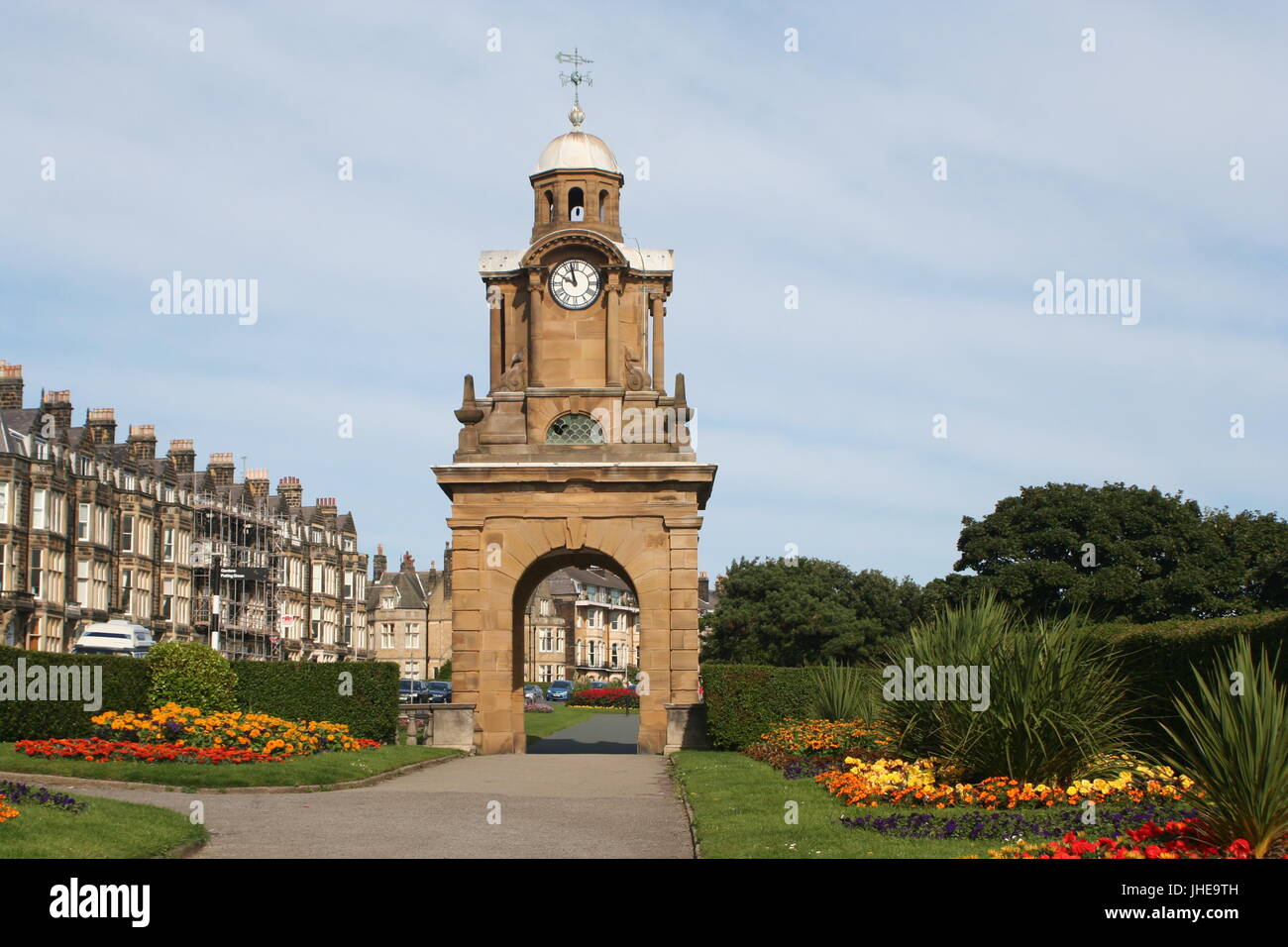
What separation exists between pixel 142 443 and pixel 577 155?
4773 cm

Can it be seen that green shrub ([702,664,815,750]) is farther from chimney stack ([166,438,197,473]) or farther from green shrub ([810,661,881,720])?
chimney stack ([166,438,197,473])

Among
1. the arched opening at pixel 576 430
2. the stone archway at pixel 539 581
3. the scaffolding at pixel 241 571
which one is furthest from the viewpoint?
the scaffolding at pixel 241 571

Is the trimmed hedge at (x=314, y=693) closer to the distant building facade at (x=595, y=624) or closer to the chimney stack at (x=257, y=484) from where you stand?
the chimney stack at (x=257, y=484)

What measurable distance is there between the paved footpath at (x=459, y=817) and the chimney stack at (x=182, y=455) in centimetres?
6125

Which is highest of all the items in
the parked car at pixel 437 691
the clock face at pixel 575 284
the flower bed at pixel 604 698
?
the clock face at pixel 575 284

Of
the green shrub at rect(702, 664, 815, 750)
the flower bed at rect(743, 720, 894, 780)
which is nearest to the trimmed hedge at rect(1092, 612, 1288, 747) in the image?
the flower bed at rect(743, 720, 894, 780)

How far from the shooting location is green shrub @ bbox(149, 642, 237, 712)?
30.9 metres

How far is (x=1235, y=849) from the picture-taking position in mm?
12180

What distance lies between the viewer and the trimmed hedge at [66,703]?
26.2 m

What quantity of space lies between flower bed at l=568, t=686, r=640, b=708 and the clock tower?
40.6 metres

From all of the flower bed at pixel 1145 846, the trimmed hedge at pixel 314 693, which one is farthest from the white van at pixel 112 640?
the flower bed at pixel 1145 846

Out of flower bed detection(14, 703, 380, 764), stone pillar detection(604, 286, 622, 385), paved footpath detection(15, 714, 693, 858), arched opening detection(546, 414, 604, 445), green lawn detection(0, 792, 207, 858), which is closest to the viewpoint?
green lawn detection(0, 792, 207, 858)

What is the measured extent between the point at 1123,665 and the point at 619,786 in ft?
27.4

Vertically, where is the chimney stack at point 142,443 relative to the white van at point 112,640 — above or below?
above
